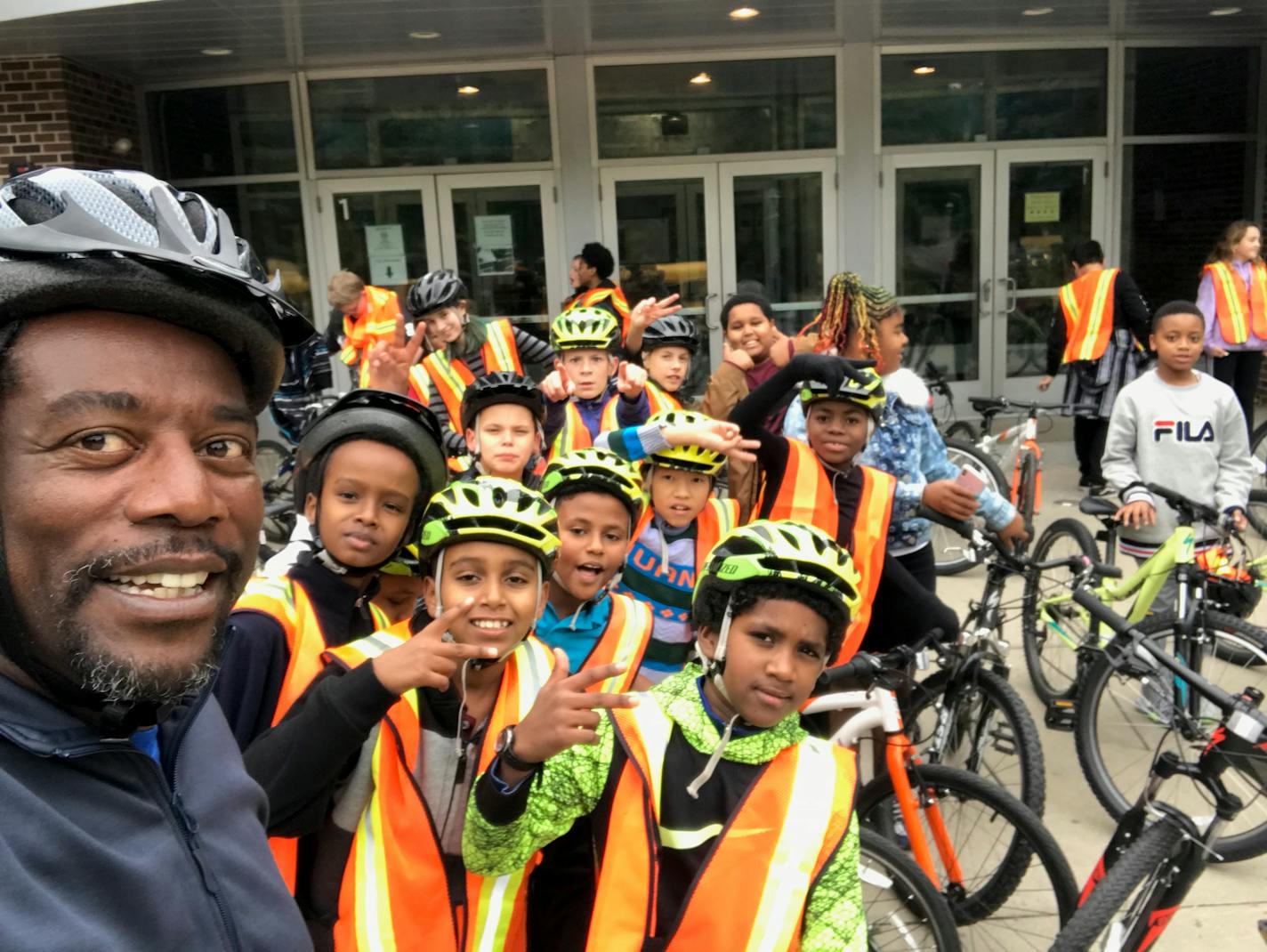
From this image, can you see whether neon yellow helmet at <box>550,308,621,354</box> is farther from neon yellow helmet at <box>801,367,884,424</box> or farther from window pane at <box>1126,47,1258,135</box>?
window pane at <box>1126,47,1258,135</box>

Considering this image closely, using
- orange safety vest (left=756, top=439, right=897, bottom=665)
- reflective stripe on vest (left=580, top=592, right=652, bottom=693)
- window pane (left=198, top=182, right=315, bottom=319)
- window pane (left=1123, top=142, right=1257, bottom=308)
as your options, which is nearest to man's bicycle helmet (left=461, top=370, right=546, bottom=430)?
orange safety vest (left=756, top=439, right=897, bottom=665)

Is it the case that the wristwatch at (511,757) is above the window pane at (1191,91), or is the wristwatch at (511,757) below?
below

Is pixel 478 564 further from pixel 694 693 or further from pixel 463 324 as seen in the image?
pixel 463 324

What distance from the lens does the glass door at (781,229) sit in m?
11.5

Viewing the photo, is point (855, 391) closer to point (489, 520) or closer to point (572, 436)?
point (572, 436)

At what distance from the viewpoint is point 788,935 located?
6.48 ft

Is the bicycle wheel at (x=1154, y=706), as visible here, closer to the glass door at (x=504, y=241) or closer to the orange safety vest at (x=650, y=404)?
the orange safety vest at (x=650, y=404)

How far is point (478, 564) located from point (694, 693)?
564 millimetres

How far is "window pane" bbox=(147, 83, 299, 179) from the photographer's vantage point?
11258mm

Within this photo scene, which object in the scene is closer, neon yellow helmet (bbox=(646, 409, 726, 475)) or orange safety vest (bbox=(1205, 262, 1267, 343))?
neon yellow helmet (bbox=(646, 409, 726, 475))

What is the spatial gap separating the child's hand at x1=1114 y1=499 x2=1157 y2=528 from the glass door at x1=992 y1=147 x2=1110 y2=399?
25.8 ft

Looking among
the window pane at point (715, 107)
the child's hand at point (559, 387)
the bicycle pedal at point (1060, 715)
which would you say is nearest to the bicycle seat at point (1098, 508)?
the bicycle pedal at point (1060, 715)

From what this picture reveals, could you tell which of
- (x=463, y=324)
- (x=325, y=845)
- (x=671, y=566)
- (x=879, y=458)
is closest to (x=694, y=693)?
(x=325, y=845)

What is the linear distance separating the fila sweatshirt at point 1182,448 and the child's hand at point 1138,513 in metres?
0.24
